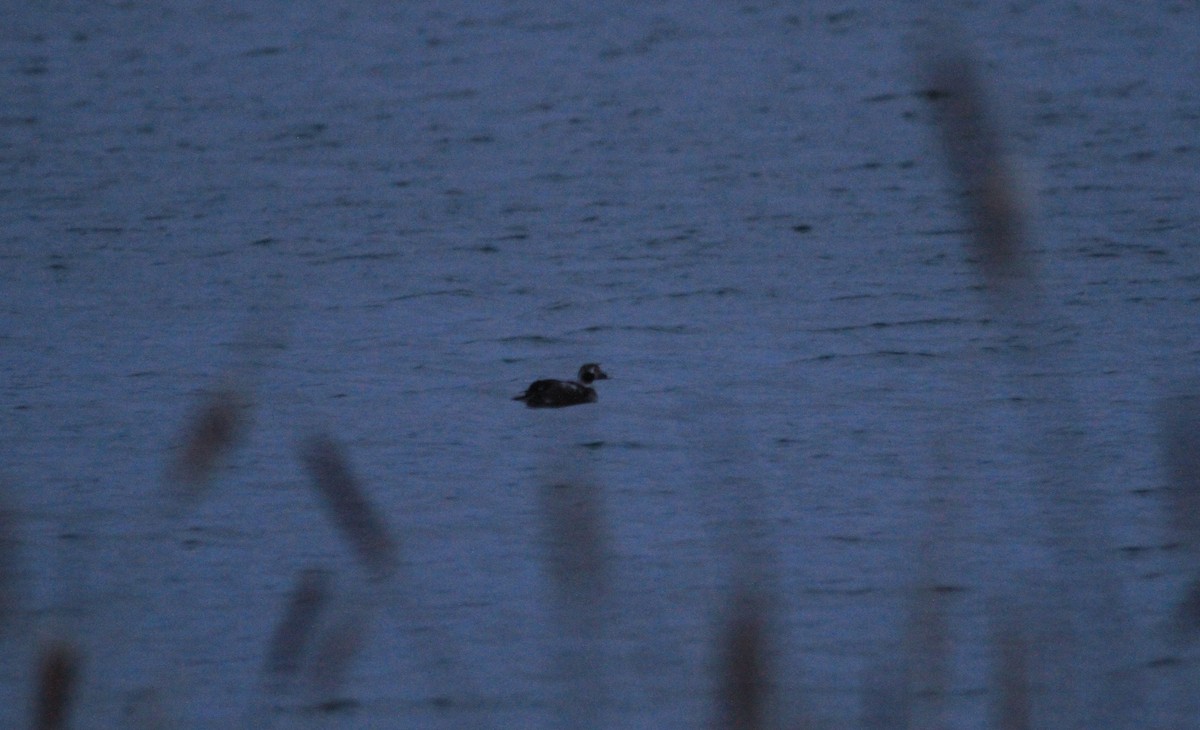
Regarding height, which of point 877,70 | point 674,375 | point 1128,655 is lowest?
point 877,70

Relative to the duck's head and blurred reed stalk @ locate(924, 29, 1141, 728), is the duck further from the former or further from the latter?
blurred reed stalk @ locate(924, 29, 1141, 728)

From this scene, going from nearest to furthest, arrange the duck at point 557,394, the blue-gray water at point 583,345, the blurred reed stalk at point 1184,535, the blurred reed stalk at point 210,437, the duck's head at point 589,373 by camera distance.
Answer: the blurred reed stalk at point 210,437, the blurred reed stalk at point 1184,535, the blue-gray water at point 583,345, the duck at point 557,394, the duck's head at point 589,373

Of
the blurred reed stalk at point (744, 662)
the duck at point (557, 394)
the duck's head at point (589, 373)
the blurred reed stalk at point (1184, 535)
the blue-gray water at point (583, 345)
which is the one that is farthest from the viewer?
the duck's head at point (589, 373)

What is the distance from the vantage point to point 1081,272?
10.3 m

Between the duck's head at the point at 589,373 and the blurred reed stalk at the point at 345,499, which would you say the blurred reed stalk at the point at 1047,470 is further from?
the duck's head at the point at 589,373

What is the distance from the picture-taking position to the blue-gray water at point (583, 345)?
5.52 meters

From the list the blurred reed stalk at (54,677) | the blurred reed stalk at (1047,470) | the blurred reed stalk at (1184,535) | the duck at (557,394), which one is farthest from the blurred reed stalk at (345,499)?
the duck at (557,394)

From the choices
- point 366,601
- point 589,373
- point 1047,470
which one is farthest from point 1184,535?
point 589,373

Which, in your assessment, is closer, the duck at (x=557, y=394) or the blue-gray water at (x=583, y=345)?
the blue-gray water at (x=583, y=345)

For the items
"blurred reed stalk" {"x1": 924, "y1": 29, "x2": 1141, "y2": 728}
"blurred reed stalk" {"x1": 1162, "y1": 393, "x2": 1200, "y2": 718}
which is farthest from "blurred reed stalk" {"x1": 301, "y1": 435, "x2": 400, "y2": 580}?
"blurred reed stalk" {"x1": 1162, "y1": 393, "x2": 1200, "y2": 718}

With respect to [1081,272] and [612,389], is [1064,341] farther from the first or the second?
[612,389]

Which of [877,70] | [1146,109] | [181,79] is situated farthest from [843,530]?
[181,79]

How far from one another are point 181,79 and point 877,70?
20.4 feet

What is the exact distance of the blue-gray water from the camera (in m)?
5.52
